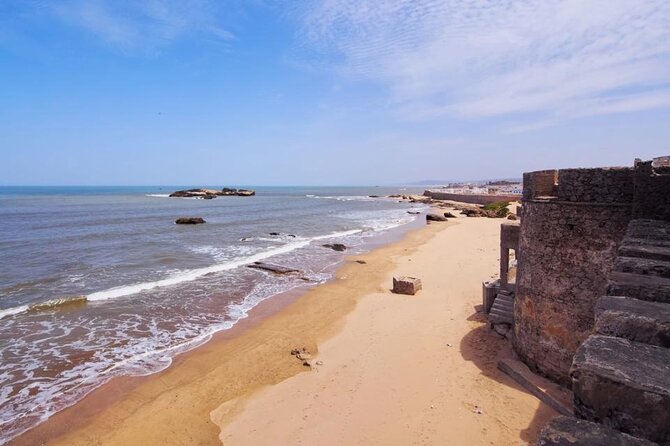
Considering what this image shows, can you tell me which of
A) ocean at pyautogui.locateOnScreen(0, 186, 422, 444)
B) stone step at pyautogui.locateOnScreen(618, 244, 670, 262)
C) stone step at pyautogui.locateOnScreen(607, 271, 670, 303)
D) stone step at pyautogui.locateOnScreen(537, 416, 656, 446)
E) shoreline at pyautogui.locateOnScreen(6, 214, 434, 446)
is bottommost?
shoreline at pyautogui.locateOnScreen(6, 214, 434, 446)

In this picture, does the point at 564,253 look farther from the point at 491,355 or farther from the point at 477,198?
the point at 477,198

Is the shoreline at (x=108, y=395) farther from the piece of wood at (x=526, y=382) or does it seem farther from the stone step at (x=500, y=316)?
the stone step at (x=500, y=316)

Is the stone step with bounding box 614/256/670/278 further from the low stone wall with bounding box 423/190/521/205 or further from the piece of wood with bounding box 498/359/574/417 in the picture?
the low stone wall with bounding box 423/190/521/205

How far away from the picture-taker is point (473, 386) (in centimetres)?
818

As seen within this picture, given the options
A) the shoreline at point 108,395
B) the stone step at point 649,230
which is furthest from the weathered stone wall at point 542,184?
the shoreline at point 108,395

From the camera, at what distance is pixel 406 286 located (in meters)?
15.3

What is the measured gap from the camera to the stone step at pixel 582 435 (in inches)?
66.5

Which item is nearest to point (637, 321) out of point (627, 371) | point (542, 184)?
point (627, 371)

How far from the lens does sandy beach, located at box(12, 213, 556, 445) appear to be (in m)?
7.05

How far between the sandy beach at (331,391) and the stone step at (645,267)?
15.2 feet

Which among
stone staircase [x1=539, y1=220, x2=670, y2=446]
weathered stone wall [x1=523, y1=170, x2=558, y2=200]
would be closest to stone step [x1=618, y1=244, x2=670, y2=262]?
stone staircase [x1=539, y1=220, x2=670, y2=446]

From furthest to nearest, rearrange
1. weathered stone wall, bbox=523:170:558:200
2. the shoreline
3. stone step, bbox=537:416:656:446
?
weathered stone wall, bbox=523:170:558:200 → the shoreline → stone step, bbox=537:416:656:446

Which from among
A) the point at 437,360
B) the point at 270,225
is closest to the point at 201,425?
the point at 437,360

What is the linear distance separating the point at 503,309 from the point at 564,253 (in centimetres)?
331
